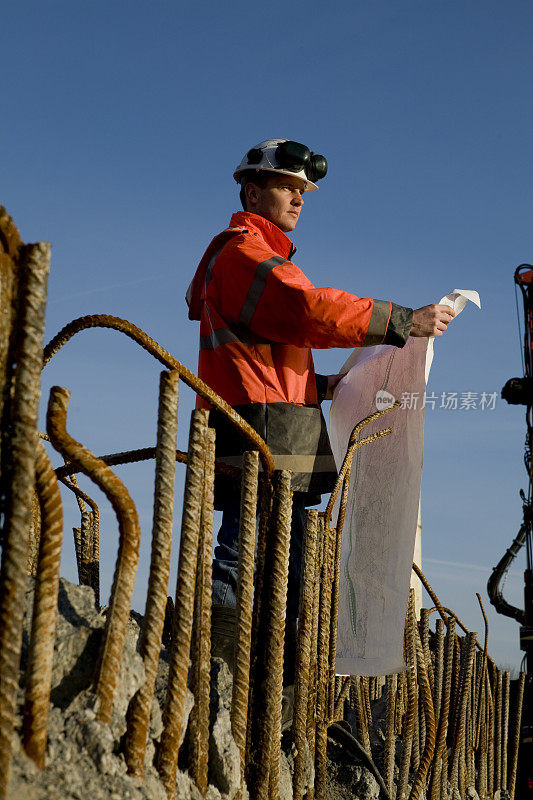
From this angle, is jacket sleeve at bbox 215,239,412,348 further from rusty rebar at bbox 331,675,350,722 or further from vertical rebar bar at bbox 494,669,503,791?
vertical rebar bar at bbox 494,669,503,791

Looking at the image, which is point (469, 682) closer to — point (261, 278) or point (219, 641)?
point (219, 641)

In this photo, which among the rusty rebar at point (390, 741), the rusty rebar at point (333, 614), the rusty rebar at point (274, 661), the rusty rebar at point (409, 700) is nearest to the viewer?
the rusty rebar at point (274, 661)

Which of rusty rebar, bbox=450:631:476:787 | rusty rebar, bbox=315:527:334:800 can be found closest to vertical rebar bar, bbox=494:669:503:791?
rusty rebar, bbox=450:631:476:787

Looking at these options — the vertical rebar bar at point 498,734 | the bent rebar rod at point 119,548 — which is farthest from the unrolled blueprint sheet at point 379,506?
the vertical rebar bar at point 498,734

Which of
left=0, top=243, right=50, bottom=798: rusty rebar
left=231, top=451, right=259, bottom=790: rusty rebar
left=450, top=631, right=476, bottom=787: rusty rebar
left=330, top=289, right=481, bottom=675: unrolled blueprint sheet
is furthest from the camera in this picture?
left=450, top=631, right=476, bottom=787: rusty rebar

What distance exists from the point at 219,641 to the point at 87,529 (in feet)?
3.39

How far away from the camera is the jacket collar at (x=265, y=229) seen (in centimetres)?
353

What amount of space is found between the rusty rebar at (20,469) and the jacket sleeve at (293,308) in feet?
5.56

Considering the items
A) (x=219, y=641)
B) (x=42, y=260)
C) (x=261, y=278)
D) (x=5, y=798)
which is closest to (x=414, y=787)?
(x=219, y=641)

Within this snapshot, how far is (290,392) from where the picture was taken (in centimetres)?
336

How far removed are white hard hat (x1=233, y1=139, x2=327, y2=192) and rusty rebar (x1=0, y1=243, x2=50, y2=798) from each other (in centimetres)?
228

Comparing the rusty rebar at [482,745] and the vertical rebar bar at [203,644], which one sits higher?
the vertical rebar bar at [203,644]

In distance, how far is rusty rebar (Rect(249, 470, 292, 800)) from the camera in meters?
2.56

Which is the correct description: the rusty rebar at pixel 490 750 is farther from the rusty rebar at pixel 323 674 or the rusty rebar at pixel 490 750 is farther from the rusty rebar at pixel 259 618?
the rusty rebar at pixel 259 618
